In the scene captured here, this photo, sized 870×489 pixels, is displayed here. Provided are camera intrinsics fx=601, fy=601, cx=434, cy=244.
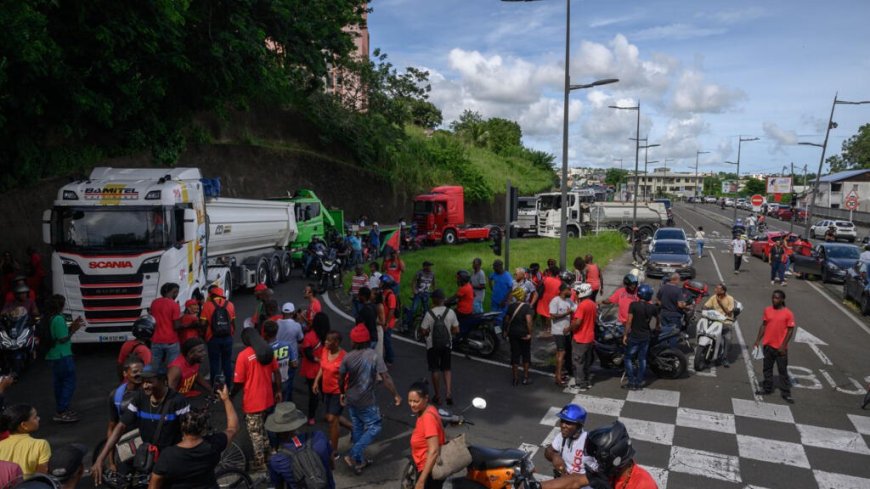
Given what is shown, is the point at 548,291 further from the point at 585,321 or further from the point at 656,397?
the point at 656,397

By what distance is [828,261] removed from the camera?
2105 cm

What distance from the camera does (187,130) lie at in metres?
24.3

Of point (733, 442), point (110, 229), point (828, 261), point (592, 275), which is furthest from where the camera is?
point (828, 261)

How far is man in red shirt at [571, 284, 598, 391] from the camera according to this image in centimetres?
960

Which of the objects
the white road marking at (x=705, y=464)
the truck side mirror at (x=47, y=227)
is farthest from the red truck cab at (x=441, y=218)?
the white road marking at (x=705, y=464)

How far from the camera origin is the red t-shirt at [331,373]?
22.6 ft

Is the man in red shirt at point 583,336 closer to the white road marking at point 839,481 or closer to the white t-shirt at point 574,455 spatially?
the white road marking at point 839,481

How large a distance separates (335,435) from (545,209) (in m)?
32.6

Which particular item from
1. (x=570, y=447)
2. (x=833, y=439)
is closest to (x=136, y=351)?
(x=570, y=447)

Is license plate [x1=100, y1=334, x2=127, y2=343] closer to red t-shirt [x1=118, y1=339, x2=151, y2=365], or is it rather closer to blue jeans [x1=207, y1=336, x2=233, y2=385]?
blue jeans [x1=207, y1=336, x2=233, y2=385]

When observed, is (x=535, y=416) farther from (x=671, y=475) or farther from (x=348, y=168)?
(x=348, y=168)

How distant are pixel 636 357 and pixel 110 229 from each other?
32.1ft

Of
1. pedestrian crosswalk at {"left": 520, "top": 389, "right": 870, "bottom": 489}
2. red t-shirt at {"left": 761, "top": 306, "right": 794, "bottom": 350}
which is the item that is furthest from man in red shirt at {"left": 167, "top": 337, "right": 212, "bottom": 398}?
red t-shirt at {"left": 761, "top": 306, "right": 794, "bottom": 350}

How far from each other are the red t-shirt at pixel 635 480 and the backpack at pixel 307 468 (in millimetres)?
2081
